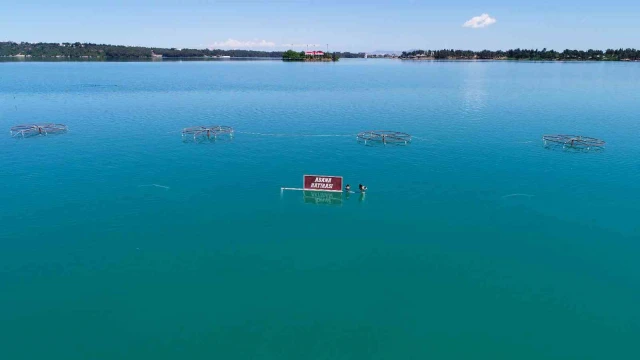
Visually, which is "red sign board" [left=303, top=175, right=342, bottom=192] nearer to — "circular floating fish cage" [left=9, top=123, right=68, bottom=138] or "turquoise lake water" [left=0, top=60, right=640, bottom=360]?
"turquoise lake water" [left=0, top=60, right=640, bottom=360]

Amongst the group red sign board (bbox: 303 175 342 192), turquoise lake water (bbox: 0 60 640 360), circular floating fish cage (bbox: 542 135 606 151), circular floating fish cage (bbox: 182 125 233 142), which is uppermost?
circular floating fish cage (bbox: 182 125 233 142)

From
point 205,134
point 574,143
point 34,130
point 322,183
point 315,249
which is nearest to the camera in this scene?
point 315,249

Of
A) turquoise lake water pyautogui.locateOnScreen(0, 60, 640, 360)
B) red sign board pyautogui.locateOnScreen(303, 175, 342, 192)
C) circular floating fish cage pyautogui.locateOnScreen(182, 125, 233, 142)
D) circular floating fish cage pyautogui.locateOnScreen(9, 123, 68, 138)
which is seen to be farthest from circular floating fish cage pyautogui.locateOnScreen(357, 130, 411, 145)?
circular floating fish cage pyautogui.locateOnScreen(9, 123, 68, 138)

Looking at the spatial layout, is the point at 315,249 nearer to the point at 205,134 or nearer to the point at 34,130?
the point at 205,134

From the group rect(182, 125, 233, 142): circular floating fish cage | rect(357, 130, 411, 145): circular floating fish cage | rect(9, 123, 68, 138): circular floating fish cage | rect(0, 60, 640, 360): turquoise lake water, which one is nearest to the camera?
rect(0, 60, 640, 360): turquoise lake water

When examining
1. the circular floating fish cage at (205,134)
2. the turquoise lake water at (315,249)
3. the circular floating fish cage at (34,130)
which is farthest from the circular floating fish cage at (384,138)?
the circular floating fish cage at (34,130)

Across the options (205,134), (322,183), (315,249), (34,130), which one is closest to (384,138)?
(322,183)
